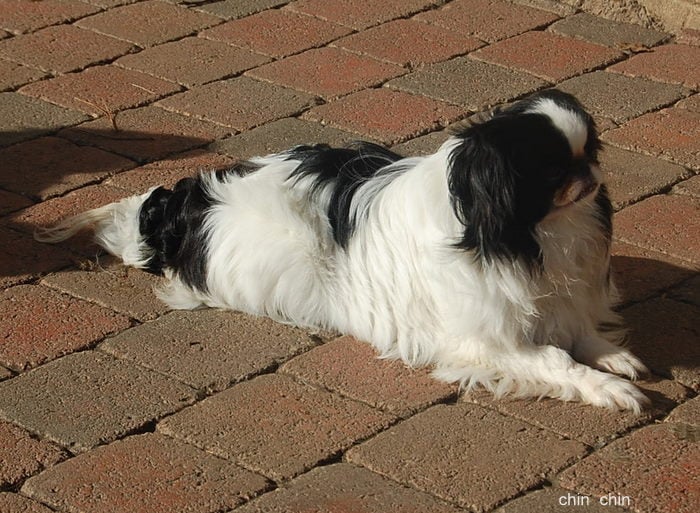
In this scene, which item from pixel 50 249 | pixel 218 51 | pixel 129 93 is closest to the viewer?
pixel 50 249

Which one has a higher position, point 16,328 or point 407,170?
point 407,170

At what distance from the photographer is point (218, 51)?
7367 mm

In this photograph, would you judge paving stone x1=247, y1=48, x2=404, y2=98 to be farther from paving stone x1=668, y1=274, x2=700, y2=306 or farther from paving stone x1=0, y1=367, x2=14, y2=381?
paving stone x1=0, y1=367, x2=14, y2=381

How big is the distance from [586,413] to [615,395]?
0.35ft

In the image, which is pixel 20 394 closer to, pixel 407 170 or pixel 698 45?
pixel 407 170

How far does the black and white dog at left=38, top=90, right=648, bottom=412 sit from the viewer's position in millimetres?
4223

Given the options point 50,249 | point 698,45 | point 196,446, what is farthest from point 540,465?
point 698,45

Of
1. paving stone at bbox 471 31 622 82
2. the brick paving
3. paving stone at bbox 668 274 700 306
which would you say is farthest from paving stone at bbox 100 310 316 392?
paving stone at bbox 471 31 622 82

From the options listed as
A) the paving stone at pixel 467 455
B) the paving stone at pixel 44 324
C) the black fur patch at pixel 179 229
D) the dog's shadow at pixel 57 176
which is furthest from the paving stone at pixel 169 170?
the paving stone at pixel 467 455

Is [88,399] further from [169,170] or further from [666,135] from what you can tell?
[666,135]

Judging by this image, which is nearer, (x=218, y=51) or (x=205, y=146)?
(x=205, y=146)

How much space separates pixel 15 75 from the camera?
23.2 feet

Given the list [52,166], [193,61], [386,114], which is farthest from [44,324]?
[193,61]

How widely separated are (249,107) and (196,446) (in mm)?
2822
